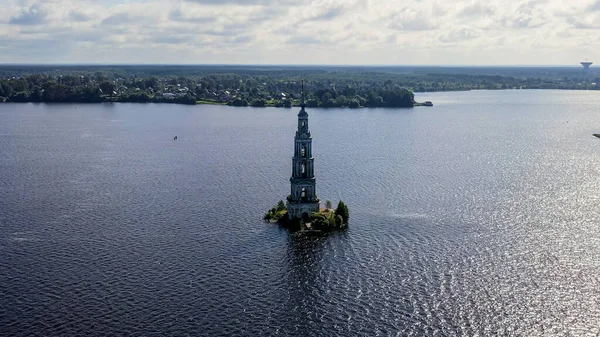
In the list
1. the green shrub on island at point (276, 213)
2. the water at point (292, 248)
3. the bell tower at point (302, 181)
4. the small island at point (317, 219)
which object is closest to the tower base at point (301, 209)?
the bell tower at point (302, 181)

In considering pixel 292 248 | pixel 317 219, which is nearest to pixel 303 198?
pixel 317 219

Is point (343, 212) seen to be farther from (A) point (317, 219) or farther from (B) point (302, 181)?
(B) point (302, 181)

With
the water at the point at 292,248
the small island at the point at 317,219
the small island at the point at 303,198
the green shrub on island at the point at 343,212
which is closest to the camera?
the water at the point at 292,248

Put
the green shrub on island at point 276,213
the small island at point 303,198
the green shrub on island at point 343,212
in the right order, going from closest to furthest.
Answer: the green shrub on island at point 343,212, the small island at point 303,198, the green shrub on island at point 276,213

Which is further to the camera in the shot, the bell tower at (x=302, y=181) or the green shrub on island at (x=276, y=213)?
the green shrub on island at (x=276, y=213)

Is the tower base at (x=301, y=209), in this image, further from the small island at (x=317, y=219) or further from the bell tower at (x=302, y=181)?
the small island at (x=317, y=219)

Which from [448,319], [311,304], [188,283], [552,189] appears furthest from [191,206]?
[552,189]

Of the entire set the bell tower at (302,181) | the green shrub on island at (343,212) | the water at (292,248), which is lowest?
the water at (292,248)
